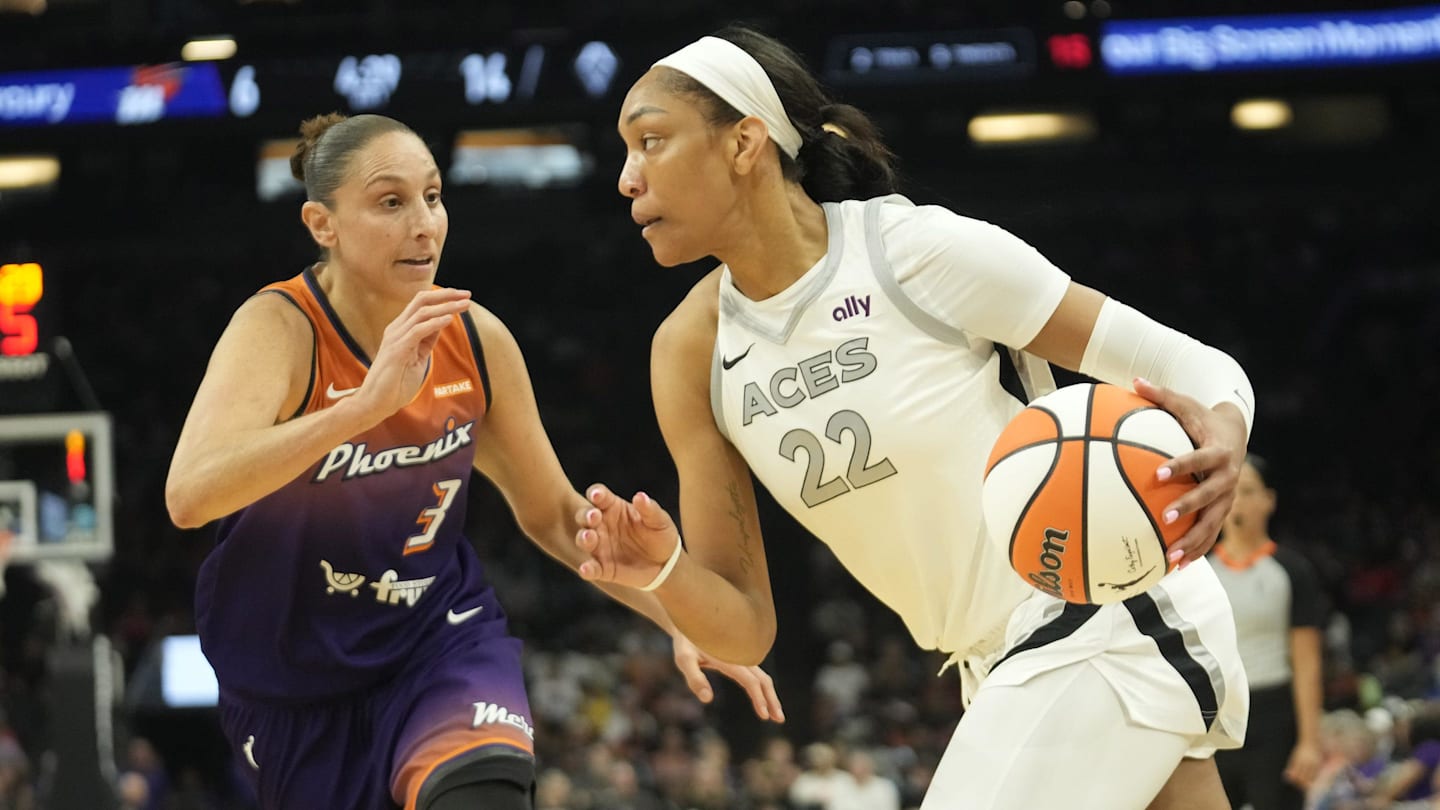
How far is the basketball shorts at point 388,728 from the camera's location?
3637mm

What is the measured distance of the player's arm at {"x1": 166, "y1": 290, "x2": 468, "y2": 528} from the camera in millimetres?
3303

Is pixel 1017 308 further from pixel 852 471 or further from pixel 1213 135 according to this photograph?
pixel 1213 135

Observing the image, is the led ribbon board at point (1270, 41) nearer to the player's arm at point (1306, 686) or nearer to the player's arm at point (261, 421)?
the player's arm at point (1306, 686)

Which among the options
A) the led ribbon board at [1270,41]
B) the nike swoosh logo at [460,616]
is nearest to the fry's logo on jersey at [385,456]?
the nike swoosh logo at [460,616]

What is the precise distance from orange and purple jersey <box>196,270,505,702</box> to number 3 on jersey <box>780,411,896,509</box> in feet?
2.79

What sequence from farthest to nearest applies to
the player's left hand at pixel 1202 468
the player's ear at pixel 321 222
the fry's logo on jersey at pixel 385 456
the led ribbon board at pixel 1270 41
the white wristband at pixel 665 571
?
the led ribbon board at pixel 1270 41
the player's ear at pixel 321 222
the fry's logo on jersey at pixel 385 456
the white wristband at pixel 665 571
the player's left hand at pixel 1202 468

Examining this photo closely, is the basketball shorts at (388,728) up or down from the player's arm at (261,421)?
down

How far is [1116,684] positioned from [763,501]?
1717 centimetres

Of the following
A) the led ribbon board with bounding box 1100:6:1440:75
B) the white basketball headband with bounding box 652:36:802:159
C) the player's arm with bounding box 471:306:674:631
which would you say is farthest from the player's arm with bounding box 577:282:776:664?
the led ribbon board with bounding box 1100:6:1440:75

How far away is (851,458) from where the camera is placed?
3.51 m

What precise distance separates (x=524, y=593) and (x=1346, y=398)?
10.8 metres

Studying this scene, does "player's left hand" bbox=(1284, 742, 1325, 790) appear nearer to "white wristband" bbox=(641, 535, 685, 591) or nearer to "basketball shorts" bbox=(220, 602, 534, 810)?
"basketball shorts" bbox=(220, 602, 534, 810)

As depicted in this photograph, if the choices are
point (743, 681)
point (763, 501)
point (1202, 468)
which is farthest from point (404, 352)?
point (763, 501)

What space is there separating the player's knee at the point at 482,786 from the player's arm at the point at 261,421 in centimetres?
71
